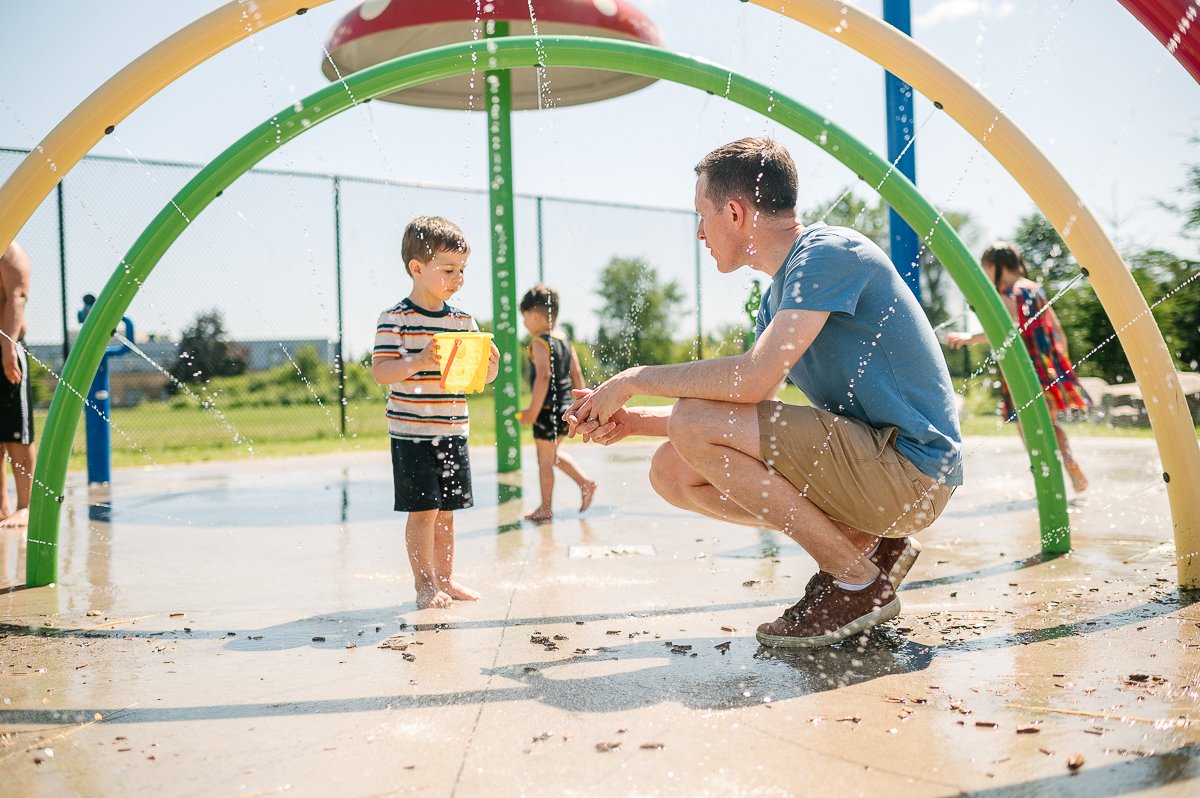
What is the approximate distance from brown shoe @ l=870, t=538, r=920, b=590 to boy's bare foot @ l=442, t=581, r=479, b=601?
1.57 m

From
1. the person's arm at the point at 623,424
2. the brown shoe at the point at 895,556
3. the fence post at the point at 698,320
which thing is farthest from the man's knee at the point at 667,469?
the fence post at the point at 698,320

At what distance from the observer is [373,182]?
1163cm

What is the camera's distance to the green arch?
4.16 meters

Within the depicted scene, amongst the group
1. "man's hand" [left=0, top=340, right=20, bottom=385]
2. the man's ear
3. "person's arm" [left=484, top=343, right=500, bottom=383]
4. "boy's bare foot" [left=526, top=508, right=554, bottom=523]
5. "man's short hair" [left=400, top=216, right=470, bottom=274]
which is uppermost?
"man's short hair" [left=400, top=216, right=470, bottom=274]

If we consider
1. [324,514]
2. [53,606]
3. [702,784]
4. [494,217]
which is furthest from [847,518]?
[494,217]

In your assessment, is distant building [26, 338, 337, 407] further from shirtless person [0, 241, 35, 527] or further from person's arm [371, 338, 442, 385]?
person's arm [371, 338, 442, 385]

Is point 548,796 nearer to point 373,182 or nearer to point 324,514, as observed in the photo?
point 324,514

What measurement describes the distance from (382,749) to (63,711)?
3.31 ft

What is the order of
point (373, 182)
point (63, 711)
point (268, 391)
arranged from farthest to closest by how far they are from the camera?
point (268, 391), point (373, 182), point (63, 711)

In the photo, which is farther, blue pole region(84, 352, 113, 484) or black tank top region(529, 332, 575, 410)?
blue pole region(84, 352, 113, 484)

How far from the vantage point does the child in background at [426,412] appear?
3.91 m

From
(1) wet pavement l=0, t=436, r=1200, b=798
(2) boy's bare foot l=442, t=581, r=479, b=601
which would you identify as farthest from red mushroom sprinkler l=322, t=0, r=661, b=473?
(2) boy's bare foot l=442, t=581, r=479, b=601

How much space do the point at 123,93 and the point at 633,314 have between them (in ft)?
35.9

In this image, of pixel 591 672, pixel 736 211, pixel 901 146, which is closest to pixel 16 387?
pixel 591 672
